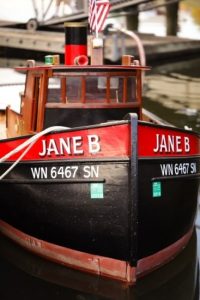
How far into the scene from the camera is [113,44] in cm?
2200

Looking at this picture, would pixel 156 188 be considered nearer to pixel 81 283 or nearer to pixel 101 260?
pixel 101 260

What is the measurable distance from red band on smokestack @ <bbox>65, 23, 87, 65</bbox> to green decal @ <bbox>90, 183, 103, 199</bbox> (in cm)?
207

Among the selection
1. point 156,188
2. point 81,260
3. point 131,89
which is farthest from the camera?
point 131,89

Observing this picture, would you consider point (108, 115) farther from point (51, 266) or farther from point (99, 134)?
point (51, 266)

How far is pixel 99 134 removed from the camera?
255 inches

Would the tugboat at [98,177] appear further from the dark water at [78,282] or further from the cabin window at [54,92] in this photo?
the dark water at [78,282]

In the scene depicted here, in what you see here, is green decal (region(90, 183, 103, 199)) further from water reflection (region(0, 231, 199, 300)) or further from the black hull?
water reflection (region(0, 231, 199, 300))

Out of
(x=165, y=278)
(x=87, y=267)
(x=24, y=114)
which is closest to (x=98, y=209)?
(x=87, y=267)

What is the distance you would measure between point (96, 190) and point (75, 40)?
7.67 feet

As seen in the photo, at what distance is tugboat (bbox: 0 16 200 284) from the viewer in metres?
6.47

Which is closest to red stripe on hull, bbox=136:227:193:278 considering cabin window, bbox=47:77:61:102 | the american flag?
cabin window, bbox=47:77:61:102

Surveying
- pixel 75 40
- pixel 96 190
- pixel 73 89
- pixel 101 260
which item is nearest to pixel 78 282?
pixel 101 260

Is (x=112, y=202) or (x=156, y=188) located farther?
(x=156, y=188)

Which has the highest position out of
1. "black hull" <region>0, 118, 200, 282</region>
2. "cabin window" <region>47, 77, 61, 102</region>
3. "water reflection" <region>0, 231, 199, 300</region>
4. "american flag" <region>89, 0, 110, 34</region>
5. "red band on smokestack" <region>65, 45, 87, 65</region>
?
"american flag" <region>89, 0, 110, 34</region>
